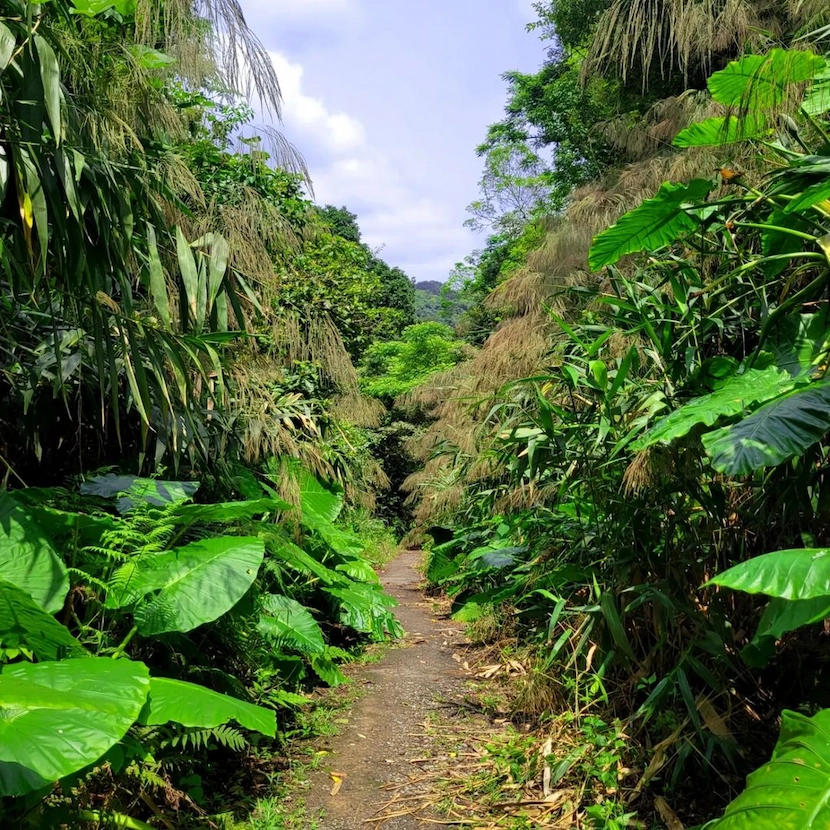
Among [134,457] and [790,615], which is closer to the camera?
[790,615]

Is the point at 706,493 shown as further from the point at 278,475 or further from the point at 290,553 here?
the point at 278,475

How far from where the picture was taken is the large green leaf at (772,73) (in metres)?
2.33

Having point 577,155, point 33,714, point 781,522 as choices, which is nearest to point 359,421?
point 781,522

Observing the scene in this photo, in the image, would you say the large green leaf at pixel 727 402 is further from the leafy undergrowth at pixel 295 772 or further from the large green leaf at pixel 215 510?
the leafy undergrowth at pixel 295 772

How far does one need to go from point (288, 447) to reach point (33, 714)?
265 centimetres

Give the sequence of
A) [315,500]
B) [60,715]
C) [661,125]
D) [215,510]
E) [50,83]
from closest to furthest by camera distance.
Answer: [60,715] < [50,83] < [215,510] < [315,500] < [661,125]

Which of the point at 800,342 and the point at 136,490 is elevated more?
the point at 800,342

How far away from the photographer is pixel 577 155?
45.6 feet

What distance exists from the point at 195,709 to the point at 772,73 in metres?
2.94

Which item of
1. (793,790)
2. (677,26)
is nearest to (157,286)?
(793,790)

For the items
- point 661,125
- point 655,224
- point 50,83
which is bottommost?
point 655,224

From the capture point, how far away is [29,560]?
204cm

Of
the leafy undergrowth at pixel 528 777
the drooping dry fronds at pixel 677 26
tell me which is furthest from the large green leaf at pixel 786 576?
the drooping dry fronds at pixel 677 26

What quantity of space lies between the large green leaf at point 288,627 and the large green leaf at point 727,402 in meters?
1.95
